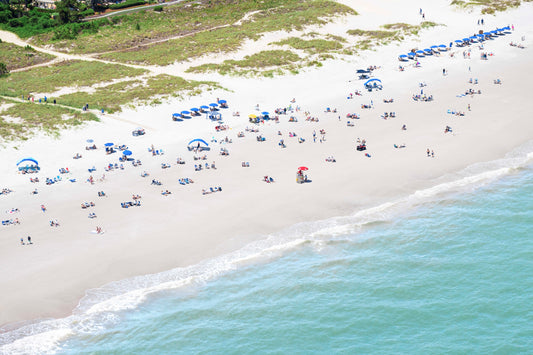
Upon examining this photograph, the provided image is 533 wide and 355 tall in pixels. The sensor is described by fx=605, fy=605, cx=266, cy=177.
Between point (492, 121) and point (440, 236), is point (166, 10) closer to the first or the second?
point (492, 121)

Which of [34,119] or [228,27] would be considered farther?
[228,27]

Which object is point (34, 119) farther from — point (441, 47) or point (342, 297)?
point (441, 47)

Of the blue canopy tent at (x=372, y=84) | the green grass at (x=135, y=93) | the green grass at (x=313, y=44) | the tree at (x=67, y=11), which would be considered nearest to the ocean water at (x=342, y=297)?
the blue canopy tent at (x=372, y=84)

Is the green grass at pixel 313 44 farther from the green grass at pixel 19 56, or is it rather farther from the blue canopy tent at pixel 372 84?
the green grass at pixel 19 56

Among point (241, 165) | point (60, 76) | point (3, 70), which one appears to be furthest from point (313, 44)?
point (3, 70)

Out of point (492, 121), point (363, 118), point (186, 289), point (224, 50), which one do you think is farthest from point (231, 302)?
point (224, 50)

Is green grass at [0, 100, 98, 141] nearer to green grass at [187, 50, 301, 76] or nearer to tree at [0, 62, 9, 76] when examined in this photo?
tree at [0, 62, 9, 76]
